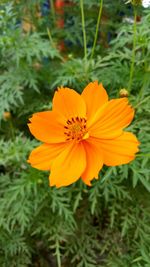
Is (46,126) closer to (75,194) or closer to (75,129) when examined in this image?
(75,129)

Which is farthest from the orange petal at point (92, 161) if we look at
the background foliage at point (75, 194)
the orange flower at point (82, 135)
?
the background foliage at point (75, 194)

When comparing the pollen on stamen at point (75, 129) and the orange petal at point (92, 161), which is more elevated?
the pollen on stamen at point (75, 129)

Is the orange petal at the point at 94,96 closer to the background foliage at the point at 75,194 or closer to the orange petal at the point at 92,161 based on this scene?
the orange petal at the point at 92,161

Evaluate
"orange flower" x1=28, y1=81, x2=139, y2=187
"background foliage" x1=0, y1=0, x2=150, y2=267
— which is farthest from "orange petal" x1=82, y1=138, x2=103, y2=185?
"background foliage" x1=0, y1=0, x2=150, y2=267

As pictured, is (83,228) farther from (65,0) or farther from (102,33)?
(65,0)

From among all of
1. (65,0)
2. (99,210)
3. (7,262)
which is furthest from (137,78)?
(65,0)

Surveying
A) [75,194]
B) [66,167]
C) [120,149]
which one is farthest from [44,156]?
[75,194]

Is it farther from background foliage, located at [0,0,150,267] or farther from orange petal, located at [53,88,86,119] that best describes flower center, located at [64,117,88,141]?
background foliage, located at [0,0,150,267]
